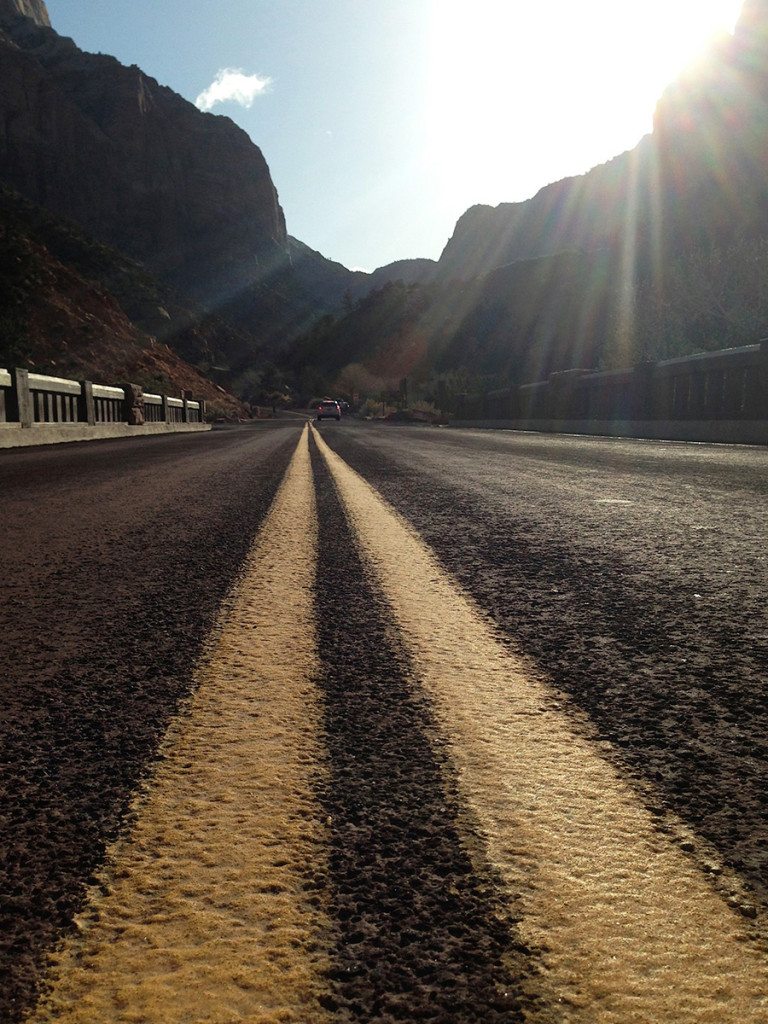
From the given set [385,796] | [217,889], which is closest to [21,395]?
[385,796]

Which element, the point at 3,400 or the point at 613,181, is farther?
the point at 613,181

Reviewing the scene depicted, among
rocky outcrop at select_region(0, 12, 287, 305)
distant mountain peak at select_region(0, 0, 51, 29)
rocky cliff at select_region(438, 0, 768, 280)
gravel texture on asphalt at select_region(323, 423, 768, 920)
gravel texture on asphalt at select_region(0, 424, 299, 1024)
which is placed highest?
distant mountain peak at select_region(0, 0, 51, 29)

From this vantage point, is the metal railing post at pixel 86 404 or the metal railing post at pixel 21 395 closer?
the metal railing post at pixel 21 395

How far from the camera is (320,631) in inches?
71.8

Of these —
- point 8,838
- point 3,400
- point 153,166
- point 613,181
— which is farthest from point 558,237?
point 8,838

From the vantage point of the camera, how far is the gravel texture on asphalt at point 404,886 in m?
0.64

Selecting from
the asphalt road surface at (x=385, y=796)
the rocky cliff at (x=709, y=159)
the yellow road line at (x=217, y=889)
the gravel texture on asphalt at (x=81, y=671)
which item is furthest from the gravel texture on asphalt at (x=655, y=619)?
the rocky cliff at (x=709, y=159)

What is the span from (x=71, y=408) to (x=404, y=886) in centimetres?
1768

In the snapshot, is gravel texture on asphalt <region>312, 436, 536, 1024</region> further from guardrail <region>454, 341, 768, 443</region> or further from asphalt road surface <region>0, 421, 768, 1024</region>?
guardrail <region>454, 341, 768, 443</region>

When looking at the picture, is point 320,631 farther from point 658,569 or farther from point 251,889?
point 658,569

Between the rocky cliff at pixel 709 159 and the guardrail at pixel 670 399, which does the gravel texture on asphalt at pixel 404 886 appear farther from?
the rocky cliff at pixel 709 159

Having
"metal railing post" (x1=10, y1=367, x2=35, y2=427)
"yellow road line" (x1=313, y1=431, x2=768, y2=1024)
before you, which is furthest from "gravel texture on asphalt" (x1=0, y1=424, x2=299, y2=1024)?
"metal railing post" (x1=10, y1=367, x2=35, y2=427)

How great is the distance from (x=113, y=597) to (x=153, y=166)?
541ft

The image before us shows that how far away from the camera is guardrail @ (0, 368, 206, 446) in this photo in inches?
517
